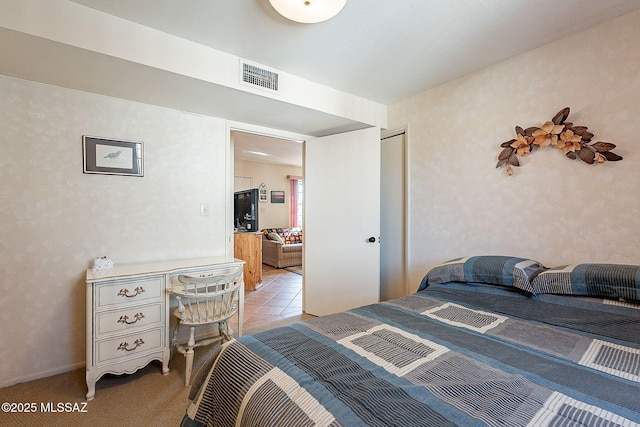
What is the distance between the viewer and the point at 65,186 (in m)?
2.11

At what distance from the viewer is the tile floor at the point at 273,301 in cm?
324

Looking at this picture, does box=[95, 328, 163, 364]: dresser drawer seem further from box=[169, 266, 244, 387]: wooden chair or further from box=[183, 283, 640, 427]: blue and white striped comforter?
box=[183, 283, 640, 427]: blue and white striped comforter

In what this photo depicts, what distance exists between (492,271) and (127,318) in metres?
2.41

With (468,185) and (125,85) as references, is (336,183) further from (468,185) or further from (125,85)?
(125,85)

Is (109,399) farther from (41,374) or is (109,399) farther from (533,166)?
(533,166)

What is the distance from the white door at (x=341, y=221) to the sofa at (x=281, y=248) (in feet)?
8.77

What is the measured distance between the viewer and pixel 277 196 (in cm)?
753

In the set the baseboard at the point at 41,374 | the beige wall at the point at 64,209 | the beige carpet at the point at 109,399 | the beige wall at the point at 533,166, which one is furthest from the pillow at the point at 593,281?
the baseboard at the point at 41,374

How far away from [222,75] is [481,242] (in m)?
2.38

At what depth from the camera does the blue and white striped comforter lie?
76 centimetres

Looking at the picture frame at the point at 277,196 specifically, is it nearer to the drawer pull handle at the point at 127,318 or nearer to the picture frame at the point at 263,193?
the picture frame at the point at 263,193

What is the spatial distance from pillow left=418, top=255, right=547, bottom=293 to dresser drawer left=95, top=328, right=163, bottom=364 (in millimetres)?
2005

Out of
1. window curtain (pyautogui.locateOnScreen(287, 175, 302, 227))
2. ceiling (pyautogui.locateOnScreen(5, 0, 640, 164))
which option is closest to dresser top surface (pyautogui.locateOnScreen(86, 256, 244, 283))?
ceiling (pyautogui.locateOnScreen(5, 0, 640, 164))

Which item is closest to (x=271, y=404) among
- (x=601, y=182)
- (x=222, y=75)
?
(x=222, y=75)
